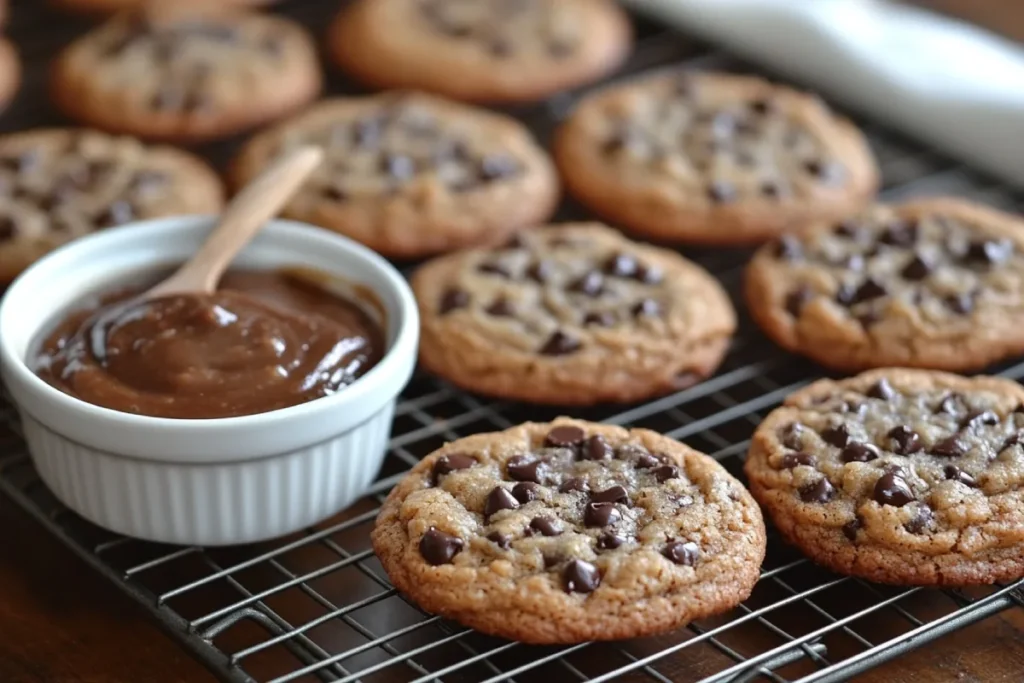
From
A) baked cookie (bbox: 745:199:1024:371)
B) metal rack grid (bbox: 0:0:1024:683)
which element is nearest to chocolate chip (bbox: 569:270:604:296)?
metal rack grid (bbox: 0:0:1024:683)

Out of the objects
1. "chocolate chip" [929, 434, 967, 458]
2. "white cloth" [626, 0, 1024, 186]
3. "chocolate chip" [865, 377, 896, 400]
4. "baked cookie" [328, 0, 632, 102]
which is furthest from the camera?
"baked cookie" [328, 0, 632, 102]

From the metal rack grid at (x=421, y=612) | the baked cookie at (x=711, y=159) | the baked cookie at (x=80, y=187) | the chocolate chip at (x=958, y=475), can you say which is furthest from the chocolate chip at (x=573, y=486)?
the baked cookie at (x=80, y=187)

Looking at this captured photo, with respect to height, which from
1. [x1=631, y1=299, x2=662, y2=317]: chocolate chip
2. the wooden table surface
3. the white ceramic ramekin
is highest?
[x1=631, y1=299, x2=662, y2=317]: chocolate chip

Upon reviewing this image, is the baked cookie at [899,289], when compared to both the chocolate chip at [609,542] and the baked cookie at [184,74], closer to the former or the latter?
the chocolate chip at [609,542]

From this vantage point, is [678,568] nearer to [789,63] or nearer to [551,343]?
[551,343]

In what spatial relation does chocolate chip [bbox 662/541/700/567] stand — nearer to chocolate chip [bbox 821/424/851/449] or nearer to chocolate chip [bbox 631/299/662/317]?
chocolate chip [bbox 821/424/851/449]
